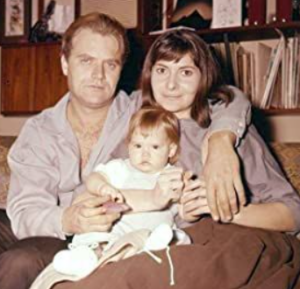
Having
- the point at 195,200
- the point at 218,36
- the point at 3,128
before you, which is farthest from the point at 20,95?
the point at 195,200

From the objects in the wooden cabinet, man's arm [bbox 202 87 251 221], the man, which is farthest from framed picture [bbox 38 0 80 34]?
man's arm [bbox 202 87 251 221]

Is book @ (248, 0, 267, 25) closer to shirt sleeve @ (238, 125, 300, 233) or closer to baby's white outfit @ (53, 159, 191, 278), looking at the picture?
shirt sleeve @ (238, 125, 300, 233)

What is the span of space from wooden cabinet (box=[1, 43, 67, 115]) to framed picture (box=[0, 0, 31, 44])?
50 millimetres

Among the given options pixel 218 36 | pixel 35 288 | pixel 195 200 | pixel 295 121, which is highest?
pixel 218 36

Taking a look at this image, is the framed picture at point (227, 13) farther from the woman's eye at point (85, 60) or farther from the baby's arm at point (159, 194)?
the baby's arm at point (159, 194)

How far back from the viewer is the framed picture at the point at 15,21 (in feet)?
8.92

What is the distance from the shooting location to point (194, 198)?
4.88 ft

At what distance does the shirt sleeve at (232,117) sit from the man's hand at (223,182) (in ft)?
0.29

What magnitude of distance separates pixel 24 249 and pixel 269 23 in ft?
4.31

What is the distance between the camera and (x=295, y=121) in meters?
2.38

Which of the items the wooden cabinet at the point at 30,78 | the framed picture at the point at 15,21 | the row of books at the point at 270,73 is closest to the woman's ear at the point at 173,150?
the row of books at the point at 270,73

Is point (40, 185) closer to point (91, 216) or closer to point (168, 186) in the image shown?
point (91, 216)

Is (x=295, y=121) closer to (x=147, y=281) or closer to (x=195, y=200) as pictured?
(x=195, y=200)

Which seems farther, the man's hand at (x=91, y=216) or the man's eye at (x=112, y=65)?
the man's eye at (x=112, y=65)
